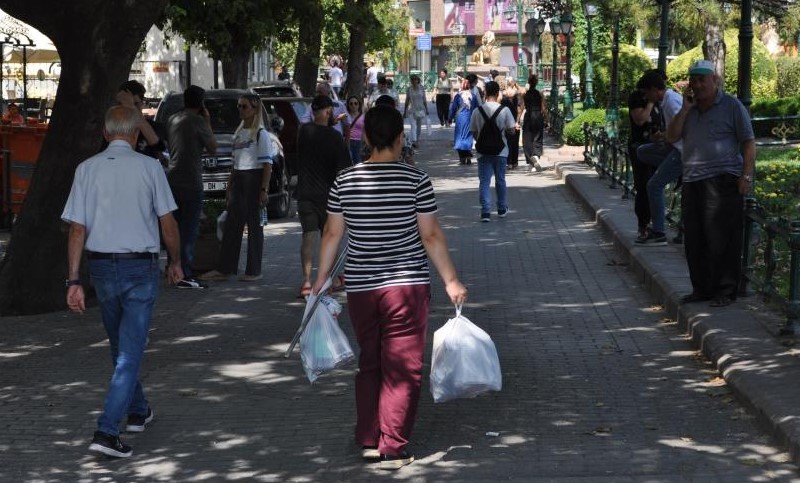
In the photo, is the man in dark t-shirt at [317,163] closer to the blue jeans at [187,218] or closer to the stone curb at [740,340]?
the blue jeans at [187,218]

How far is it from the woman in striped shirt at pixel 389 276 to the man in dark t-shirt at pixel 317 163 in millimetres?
4991

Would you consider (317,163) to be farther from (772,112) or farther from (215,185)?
(772,112)

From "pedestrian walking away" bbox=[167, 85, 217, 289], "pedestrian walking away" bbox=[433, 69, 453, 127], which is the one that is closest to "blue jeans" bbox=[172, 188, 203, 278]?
"pedestrian walking away" bbox=[167, 85, 217, 289]

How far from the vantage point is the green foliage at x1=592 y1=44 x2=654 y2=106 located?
42125 millimetres

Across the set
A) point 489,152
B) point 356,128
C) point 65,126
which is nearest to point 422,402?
point 65,126

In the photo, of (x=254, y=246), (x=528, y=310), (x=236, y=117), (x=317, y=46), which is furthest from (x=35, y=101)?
(x=528, y=310)

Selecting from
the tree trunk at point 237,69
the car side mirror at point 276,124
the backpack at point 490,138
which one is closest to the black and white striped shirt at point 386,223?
the backpack at point 490,138

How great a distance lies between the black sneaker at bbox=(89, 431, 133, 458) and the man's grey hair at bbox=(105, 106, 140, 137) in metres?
1.51

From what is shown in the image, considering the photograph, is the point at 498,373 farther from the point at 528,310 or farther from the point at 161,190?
the point at 528,310

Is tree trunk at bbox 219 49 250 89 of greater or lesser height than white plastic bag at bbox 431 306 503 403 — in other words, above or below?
above

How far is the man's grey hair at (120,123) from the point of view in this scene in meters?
7.25

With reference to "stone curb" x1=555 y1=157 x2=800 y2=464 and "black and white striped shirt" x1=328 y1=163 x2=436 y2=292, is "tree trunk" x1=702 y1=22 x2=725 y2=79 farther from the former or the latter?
"black and white striped shirt" x1=328 y1=163 x2=436 y2=292

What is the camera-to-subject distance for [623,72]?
42281 mm

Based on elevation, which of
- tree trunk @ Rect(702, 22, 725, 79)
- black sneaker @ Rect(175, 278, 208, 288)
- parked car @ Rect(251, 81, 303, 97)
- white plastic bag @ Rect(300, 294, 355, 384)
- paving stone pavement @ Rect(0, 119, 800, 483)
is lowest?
paving stone pavement @ Rect(0, 119, 800, 483)
